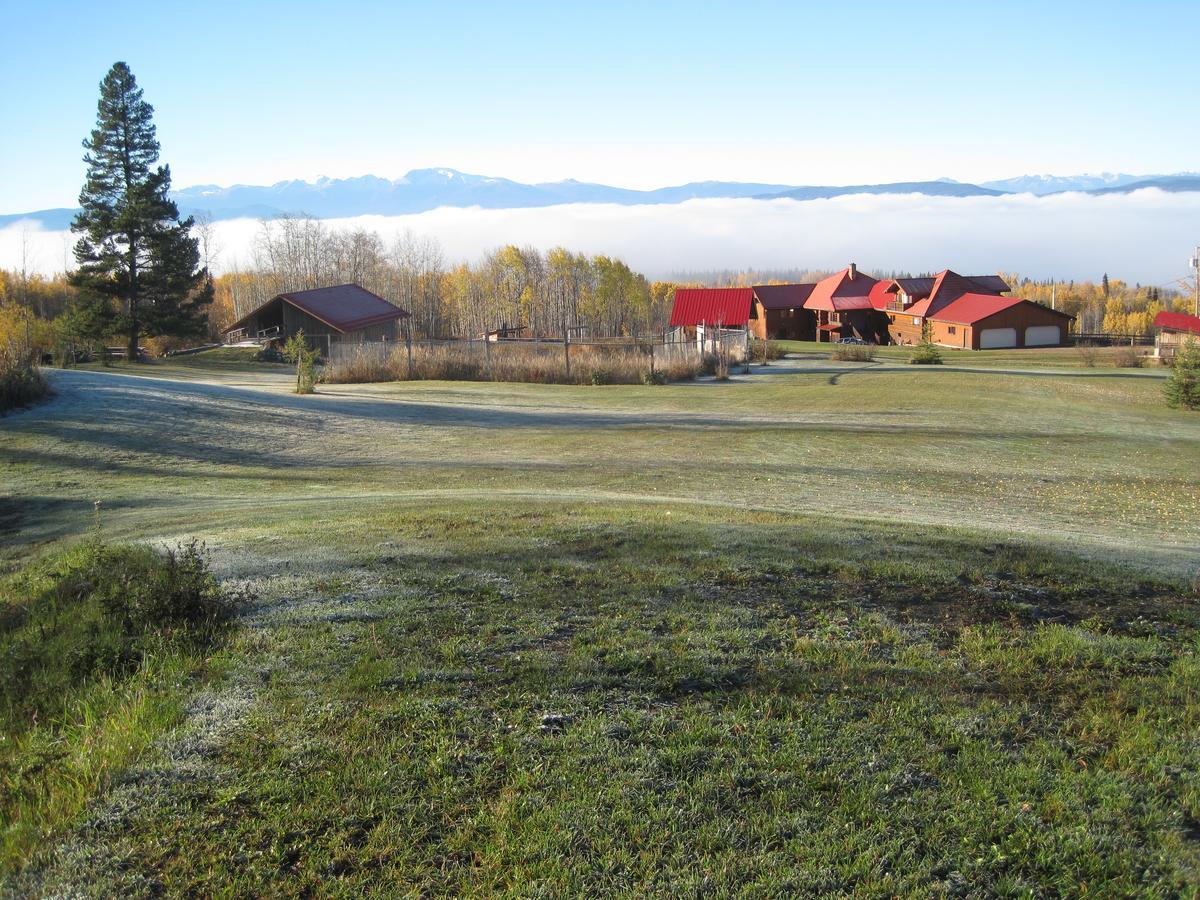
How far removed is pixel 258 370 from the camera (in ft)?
162

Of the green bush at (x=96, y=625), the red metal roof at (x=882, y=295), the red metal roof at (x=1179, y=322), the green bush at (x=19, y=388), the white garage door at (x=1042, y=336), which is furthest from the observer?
the red metal roof at (x=882, y=295)

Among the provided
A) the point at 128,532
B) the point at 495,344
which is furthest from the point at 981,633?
the point at 495,344

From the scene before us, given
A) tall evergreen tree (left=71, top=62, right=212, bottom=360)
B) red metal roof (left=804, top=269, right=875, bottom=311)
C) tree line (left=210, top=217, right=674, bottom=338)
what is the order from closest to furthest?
tall evergreen tree (left=71, top=62, right=212, bottom=360)
red metal roof (left=804, top=269, right=875, bottom=311)
tree line (left=210, top=217, right=674, bottom=338)

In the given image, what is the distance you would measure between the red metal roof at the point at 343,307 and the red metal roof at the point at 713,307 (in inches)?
1340

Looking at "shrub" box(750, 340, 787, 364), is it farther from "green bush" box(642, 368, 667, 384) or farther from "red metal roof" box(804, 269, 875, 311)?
"red metal roof" box(804, 269, 875, 311)

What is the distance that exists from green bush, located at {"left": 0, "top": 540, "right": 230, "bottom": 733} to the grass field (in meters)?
0.41

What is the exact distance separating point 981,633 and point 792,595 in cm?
137

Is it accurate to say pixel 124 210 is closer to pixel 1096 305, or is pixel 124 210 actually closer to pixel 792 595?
pixel 792 595

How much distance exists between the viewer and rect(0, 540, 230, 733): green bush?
221 inches

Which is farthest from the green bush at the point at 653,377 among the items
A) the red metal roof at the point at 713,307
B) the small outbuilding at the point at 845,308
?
the small outbuilding at the point at 845,308

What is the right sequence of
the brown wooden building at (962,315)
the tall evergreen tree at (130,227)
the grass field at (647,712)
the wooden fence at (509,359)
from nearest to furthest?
1. the grass field at (647,712)
2. the wooden fence at (509,359)
3. the tall evergreen tree at (130,227)
4. the brown wooden building at (962,315)

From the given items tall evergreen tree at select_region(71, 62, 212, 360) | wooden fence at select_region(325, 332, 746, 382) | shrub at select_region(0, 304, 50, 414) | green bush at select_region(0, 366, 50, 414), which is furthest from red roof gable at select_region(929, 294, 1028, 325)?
green bush at select_region(0, 366, 50, 414)

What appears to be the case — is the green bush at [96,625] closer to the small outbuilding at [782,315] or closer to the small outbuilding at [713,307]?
the small outbuilding at [713,307]

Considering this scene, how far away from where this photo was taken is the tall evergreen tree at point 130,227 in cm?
4903
